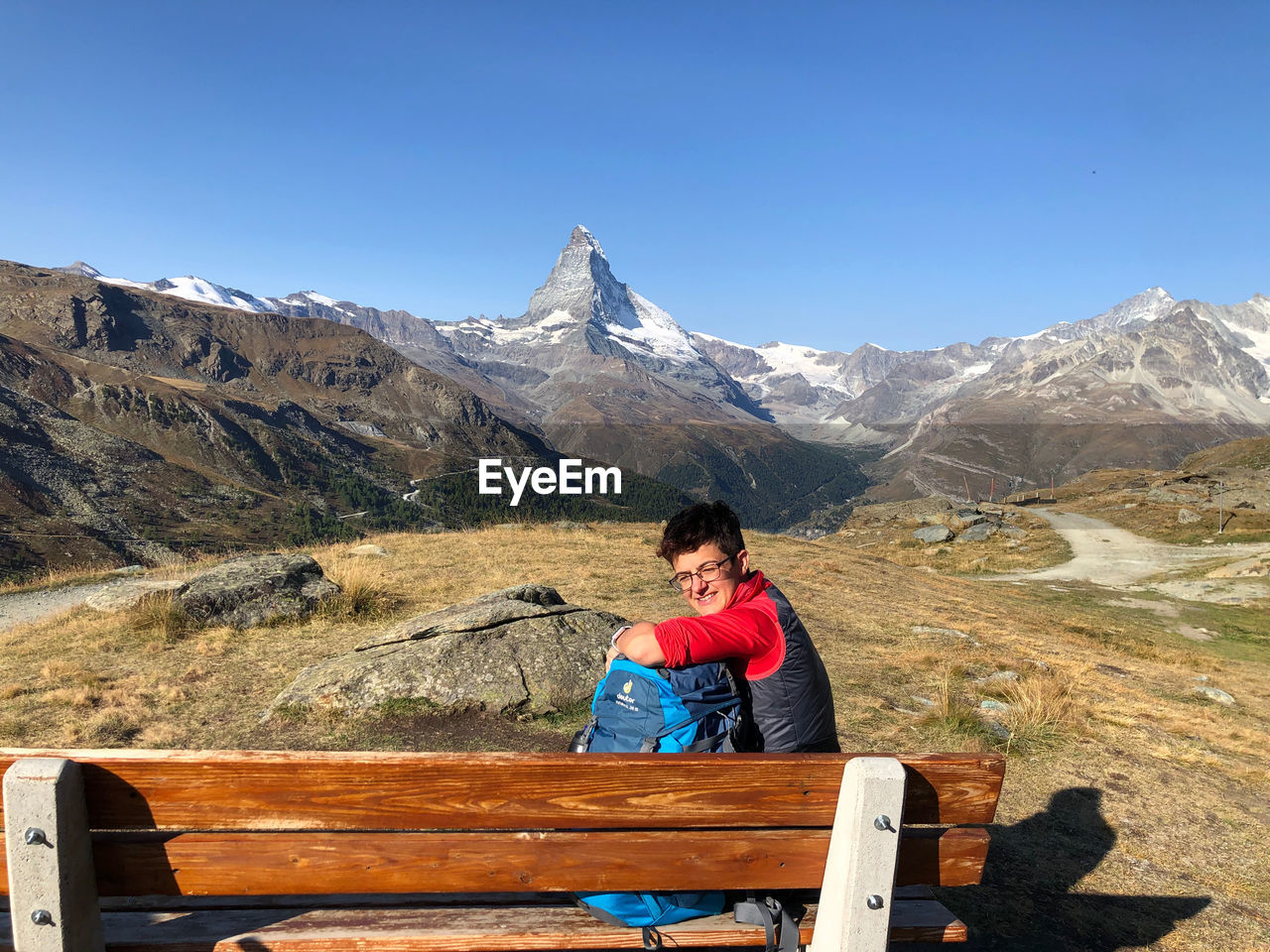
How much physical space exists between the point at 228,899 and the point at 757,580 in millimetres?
3051

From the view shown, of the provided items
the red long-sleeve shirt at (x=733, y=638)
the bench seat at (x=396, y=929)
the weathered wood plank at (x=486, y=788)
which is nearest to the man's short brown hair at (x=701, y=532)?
the red long-sleeve shirt at (x=733, y=638)

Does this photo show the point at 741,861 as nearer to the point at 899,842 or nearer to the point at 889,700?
the point at 899,842

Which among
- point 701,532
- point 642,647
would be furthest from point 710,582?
point 642,647

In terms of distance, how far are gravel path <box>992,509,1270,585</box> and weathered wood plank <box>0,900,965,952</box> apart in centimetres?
2890

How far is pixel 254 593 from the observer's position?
38.3 ft

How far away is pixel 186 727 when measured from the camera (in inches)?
295

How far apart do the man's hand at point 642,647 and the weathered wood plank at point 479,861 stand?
0.73m

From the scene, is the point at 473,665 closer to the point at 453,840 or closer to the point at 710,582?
the point at 710,582

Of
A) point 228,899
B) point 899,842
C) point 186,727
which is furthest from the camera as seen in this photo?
point 186,727

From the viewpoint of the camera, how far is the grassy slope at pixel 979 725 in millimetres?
5316

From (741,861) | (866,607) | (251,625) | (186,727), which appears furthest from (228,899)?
(866,607)

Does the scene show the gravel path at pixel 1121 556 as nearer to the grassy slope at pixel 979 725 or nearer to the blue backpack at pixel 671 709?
the grassy slope at pixel 979 725

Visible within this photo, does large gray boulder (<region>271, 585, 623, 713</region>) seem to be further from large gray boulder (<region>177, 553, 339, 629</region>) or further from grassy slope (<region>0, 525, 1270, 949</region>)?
large gray boulder (<region>177, 553, 339, 629</region>)

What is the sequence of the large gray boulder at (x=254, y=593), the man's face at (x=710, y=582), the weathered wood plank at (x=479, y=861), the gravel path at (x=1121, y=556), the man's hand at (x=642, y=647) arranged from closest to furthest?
the weathered wood plank at (x=479, y=861), the man's hand at (x=642, y=647), the man's face at (x=710, y=582), the large gray boulder at (x=254, y=593), the gravel path at (x=1121, y=556)
